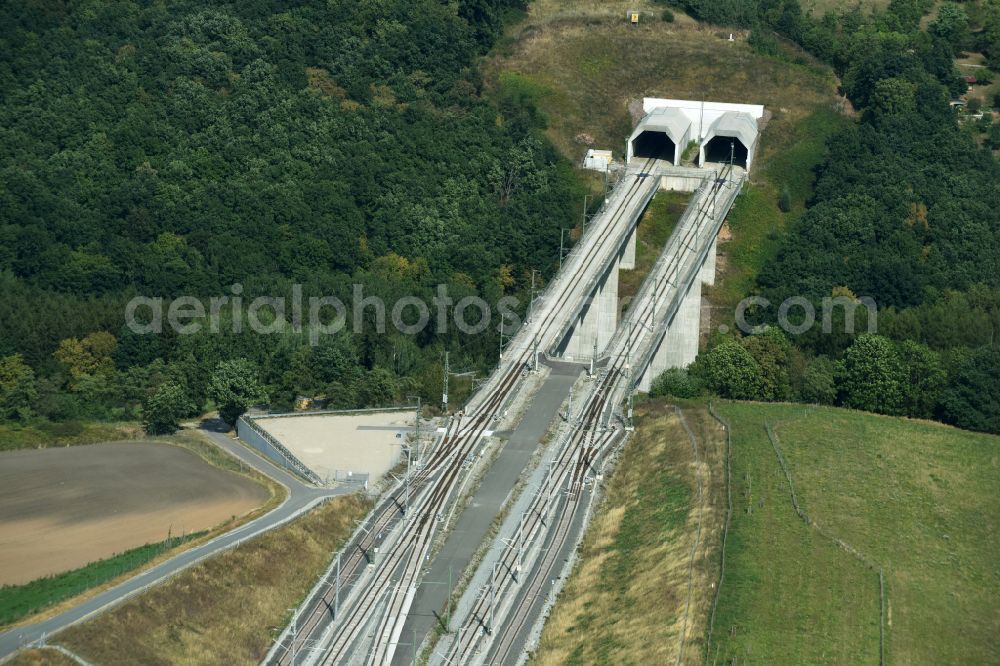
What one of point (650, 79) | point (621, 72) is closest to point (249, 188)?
point (621, 72)

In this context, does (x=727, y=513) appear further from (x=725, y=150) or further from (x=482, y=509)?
(x=725, y=150)

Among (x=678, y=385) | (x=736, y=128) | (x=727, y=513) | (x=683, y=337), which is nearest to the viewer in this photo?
(x=727, y=513)

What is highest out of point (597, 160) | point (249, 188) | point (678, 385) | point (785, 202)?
point (597, 160)

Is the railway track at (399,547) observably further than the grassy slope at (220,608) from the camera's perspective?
Yes

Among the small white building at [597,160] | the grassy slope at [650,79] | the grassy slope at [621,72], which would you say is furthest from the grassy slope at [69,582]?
the grassy slope at [621,72]

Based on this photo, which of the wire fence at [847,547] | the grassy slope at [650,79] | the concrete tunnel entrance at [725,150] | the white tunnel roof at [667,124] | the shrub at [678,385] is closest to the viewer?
the wire fence at [847,547]

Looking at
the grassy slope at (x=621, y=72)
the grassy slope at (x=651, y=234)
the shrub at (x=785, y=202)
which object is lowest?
→ the grassy slope at (x=651, y=234)

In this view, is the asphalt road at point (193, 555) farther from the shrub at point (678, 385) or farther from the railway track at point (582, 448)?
the shrub at point (678, 385)

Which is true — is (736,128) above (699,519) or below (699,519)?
above
